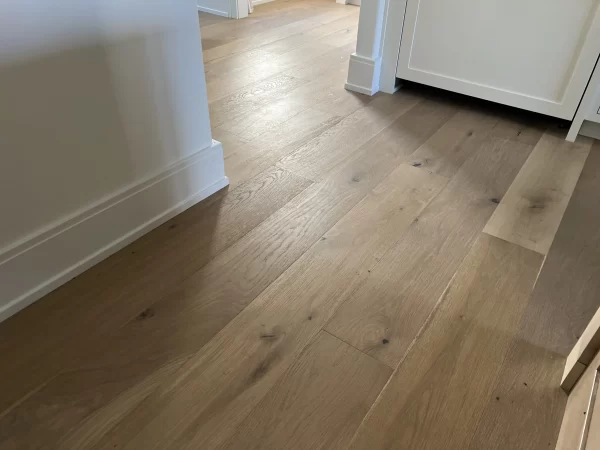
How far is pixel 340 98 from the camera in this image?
235 cm

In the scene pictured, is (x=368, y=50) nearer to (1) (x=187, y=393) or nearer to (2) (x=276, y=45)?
(2) (x=276, y=45)

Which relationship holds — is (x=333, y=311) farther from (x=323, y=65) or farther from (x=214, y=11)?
(x=214, y=11)

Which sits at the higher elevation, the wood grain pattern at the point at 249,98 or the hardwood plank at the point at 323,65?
the wood grain pattern at the point at 249,98

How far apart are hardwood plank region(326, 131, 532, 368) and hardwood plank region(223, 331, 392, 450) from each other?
0.17 ft

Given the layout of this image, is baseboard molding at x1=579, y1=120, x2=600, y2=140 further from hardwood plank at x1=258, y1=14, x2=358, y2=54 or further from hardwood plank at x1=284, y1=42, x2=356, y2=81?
hardwood plank at x1=258, y1=14, x2=358, y2=54

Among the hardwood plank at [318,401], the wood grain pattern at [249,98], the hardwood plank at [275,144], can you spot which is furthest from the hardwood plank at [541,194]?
the wood grain pattern at [249,98]

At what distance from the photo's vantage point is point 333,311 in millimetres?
1190

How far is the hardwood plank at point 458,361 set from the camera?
0.95m

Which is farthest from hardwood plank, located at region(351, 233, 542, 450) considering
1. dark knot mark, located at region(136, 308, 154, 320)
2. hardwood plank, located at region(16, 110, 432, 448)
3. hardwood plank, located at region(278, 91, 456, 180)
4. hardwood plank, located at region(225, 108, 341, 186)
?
hardwood plank, located at region(225, 108, 341, 186)

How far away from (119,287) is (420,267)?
0.83m

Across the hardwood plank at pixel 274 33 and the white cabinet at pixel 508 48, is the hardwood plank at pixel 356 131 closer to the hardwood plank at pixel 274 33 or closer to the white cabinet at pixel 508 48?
the white cabinet at pixel 508 48

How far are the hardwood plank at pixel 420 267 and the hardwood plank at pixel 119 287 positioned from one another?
429 millimetres

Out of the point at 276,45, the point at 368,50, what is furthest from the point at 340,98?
the point at 276,45

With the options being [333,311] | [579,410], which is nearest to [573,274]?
[579,410]
